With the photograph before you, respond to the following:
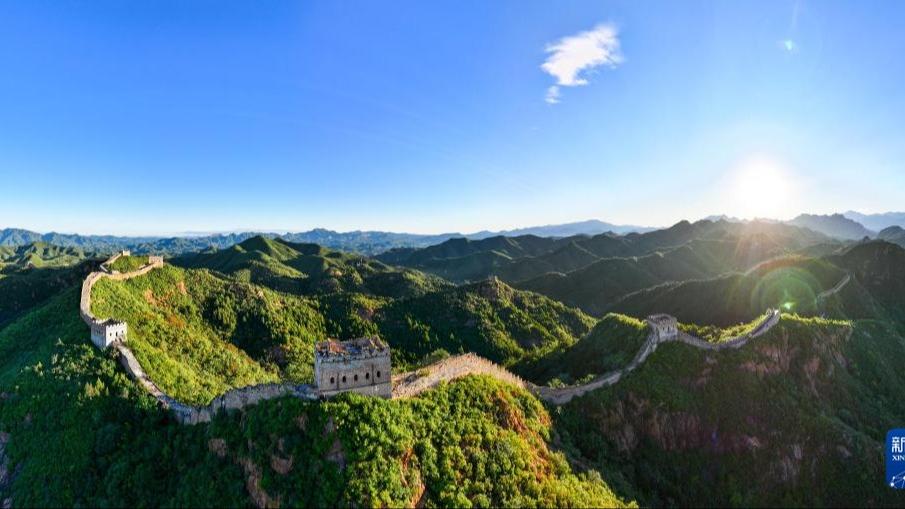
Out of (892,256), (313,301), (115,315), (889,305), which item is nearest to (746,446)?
(115,315)

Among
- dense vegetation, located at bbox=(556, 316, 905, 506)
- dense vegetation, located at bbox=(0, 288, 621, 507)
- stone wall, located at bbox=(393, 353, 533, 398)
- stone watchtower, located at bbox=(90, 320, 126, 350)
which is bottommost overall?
dense vegetation, located at bbox=(556, 316, 905, 506)

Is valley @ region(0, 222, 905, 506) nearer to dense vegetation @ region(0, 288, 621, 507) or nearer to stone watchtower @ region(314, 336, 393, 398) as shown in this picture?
dense vegetation @ region(0, 288, 621, 507)

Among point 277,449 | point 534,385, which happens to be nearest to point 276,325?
point 534,385

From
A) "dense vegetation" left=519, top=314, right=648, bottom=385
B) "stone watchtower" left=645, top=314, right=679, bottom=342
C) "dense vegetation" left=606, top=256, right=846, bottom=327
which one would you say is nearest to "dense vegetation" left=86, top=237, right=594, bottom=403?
"dense vegetation" left=519, top=314, right=648, bottom=385

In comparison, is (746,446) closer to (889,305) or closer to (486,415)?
(486,415)

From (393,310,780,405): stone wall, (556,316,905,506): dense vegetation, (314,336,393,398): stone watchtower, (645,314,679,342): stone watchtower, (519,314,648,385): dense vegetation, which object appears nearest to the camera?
(314,336,393,398): stone watchtower

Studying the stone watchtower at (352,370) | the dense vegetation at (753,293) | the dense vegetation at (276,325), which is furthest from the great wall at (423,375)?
the dense vegetation at (753,293)
